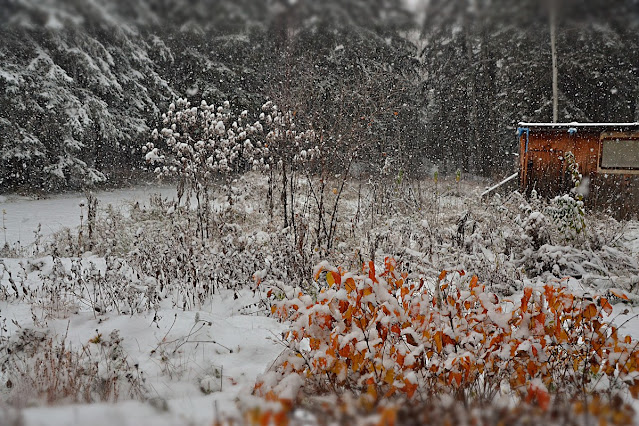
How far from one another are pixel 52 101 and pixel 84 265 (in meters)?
8.62

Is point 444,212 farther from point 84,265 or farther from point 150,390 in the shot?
point 150,390

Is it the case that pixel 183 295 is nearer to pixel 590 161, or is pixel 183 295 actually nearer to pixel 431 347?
pixel 431 347

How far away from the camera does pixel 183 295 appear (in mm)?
4078

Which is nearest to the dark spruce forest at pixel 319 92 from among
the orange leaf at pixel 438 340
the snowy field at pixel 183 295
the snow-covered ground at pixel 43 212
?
the snow-covered ground at pixel 43 212

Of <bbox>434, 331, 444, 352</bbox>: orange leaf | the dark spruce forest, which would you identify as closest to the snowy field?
<bbox>434, 331, 444, 352</bbox>: orange leaf

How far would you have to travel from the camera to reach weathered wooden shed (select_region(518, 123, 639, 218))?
847 centimetres

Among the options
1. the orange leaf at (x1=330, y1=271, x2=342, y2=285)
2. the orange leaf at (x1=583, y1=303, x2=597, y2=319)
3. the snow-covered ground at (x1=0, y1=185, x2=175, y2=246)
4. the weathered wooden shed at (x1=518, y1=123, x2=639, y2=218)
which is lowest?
the snow-covered ground at (x1=0, y1=185, x2=175, y2=246)

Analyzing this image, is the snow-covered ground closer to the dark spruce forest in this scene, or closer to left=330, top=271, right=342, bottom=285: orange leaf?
the dark spruce forest

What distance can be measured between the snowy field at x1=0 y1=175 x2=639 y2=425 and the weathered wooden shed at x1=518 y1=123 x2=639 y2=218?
156 centimetres

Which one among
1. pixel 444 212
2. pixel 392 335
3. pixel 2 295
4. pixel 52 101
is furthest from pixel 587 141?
pixel 52 101

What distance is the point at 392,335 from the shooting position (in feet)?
7.66

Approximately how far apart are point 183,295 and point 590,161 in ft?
29.4

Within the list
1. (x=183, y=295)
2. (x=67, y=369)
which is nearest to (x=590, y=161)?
(x=183, y=295)

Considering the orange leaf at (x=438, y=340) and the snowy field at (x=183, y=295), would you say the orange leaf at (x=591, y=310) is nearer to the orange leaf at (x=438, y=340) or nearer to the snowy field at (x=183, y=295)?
the snowy field at (x=183, y=295)
